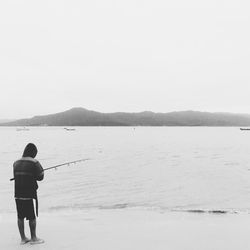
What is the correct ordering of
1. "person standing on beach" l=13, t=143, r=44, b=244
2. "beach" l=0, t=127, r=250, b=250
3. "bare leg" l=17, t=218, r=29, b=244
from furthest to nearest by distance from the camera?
"beach" l=0, t=127, r=250, b=250 < "bare leg" l=17, t=218, r=29, b=244 < "person standing on beach" l=13, t=143, r=44, b=244

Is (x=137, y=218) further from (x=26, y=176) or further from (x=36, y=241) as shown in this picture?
(x=26, y=176)

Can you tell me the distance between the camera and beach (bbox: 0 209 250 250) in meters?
7.25

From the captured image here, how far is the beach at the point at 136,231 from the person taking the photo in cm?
725

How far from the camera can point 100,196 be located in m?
17.3

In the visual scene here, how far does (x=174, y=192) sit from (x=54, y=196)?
18.9 feet

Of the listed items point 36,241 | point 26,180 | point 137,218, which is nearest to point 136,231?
point 137,218

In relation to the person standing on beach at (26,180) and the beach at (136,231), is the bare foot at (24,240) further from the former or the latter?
the person standing on beach at (26,180)

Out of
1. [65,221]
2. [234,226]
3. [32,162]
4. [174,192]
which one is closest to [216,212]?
[234,226]

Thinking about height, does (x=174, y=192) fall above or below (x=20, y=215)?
below

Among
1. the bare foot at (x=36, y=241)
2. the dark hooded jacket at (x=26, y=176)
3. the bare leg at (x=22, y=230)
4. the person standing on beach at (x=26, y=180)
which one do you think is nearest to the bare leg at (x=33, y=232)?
the bare foot at (x=36, y=241)

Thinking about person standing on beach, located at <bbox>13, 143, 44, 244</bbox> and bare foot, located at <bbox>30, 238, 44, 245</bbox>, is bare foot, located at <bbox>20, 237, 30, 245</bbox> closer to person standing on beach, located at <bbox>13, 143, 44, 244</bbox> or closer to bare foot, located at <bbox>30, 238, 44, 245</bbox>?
bare foot, located at <bbox>30, 238, 44, 245</bbox>

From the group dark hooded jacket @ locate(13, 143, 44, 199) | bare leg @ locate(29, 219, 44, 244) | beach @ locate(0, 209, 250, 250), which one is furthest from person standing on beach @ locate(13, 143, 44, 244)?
beach @ locate(0, 209, 250, 250)

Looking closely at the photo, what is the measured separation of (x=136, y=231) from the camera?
27.7ft

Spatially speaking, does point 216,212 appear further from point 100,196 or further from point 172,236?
point 100,196
